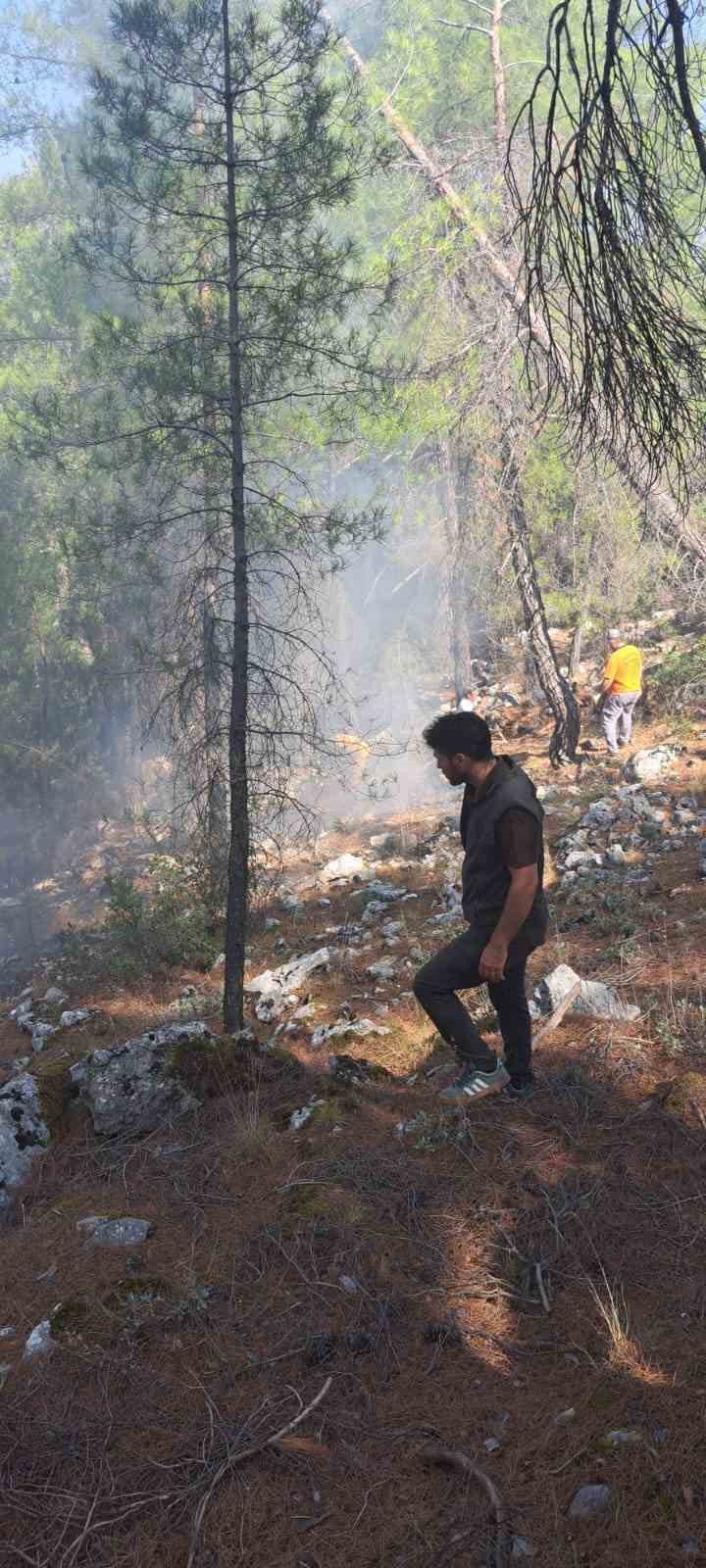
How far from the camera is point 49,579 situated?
59.4 feet

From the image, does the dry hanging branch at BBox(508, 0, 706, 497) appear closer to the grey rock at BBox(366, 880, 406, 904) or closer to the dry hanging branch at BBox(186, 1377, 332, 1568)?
the dry hanging branch at BBox(186, 1377, 332, 1568)

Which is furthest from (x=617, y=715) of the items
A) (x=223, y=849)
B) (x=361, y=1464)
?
(x=361, y=1464)

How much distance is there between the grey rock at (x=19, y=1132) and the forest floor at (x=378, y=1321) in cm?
10

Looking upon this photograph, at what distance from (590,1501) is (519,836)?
2115mm

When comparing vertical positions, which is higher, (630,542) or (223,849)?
(630,542)

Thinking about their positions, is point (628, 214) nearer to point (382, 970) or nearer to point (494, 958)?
point (494, 958)

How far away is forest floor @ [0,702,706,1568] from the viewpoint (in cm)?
248

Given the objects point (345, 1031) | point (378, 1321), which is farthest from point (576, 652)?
point (378, 1321)

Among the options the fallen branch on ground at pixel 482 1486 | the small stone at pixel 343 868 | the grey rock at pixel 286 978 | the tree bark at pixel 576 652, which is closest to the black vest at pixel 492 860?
the fallen branch on ground at pixel 482 1486

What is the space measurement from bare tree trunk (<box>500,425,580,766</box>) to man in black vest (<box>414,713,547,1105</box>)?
31.0 feet

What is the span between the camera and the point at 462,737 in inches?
157

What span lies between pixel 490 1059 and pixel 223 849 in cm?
588

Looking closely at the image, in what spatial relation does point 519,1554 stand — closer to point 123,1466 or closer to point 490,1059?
point 123,1466

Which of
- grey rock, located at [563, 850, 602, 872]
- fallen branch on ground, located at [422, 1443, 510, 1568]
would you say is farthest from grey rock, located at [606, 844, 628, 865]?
fallen branch on ground, located at [422, 1443, 510, 1568]
